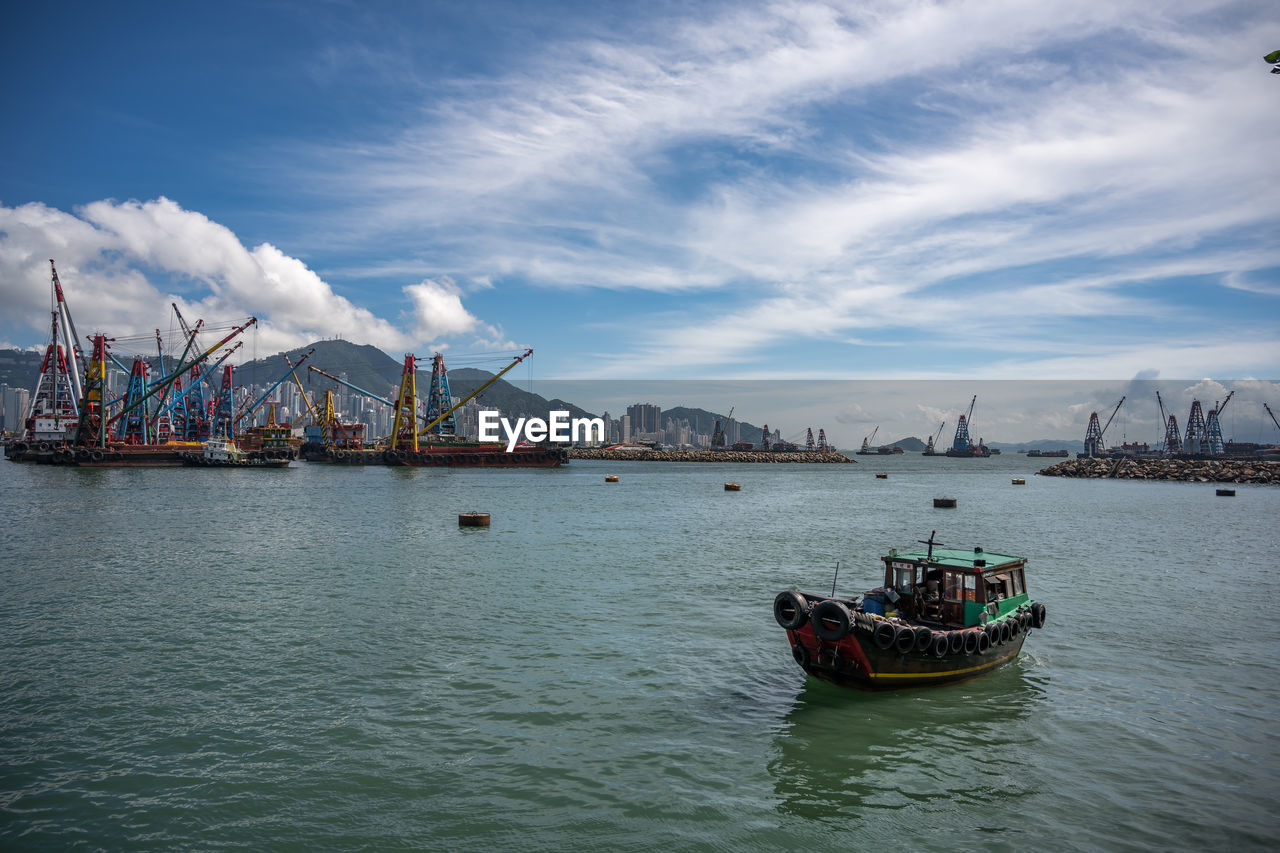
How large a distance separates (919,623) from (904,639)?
196 centimetres

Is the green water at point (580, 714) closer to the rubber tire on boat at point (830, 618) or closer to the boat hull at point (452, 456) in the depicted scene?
the rubber tire on boat at point (830, 618)

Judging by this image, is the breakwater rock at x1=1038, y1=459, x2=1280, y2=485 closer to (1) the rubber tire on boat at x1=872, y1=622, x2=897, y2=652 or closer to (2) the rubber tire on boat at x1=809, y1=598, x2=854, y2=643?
(1) the rubber tire on boat at x1=872, y1=622, x2=897, y2=652

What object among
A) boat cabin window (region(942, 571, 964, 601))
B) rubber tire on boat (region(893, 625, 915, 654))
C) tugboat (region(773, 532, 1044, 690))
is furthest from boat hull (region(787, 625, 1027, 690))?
boat cabin window (region(942, 571, 964, 601))

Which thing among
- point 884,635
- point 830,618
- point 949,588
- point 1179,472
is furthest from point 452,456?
point 1179,472

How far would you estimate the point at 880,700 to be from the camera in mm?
15648

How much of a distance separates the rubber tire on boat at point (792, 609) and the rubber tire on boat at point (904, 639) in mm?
1972

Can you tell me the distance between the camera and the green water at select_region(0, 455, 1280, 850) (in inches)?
418

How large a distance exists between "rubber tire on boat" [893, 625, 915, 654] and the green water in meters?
1.31

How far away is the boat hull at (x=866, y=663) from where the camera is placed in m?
15.1

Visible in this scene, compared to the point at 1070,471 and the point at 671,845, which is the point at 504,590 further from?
the point at 1070,471

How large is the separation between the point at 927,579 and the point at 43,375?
17331 centimetres

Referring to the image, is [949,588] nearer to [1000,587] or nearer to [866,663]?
[1000,587]

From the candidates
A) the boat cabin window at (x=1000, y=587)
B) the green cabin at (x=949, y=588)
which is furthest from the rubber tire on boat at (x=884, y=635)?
the boat cabin window at (x=1000, y=587)

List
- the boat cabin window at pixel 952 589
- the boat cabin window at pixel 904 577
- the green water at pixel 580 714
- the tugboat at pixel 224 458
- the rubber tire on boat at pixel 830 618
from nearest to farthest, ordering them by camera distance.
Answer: the green water at pixel 580 714 < the rubber tire on boat at pixel 830 618 < the boat cabin window at pixel 952 589 < the boat cabin window at pixel 904 577 < the tugboat at pixel 224 458
